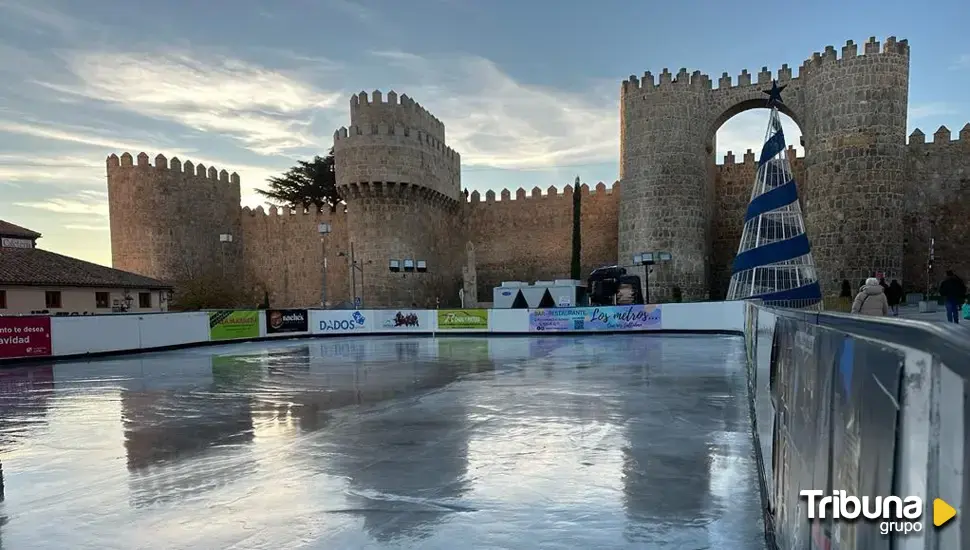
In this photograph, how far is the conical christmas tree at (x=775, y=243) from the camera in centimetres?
2220

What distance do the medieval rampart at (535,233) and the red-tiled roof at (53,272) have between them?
61.6 ft

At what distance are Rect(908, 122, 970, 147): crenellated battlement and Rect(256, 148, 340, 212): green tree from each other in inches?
1557

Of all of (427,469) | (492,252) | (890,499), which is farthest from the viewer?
(492,252)

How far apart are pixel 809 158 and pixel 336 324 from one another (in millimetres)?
22430

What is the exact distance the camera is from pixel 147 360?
16.9 m

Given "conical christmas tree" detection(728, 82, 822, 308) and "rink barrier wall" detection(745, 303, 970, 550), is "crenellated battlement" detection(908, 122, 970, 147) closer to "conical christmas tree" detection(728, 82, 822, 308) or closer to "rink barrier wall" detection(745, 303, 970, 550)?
"conical christmas tree" detection(728, 82, 822, 308)

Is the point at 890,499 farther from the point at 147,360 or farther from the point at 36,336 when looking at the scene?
the point at 36,336

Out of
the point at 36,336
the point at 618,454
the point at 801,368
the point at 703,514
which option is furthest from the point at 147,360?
the point at 801,368

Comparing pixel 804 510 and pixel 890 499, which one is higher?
pixel 890 499

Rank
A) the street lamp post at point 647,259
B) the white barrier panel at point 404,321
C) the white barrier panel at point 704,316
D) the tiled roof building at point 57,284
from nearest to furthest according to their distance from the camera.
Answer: the white barrier panel at point 704,316 < the tiled roof building at point 57,284 < the white barrier panel at point 404,321 < the street lamp post at point 647,259

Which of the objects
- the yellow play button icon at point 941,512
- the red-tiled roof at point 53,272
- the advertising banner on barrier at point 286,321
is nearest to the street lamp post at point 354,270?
the advertising banner on barrier at point 286,321

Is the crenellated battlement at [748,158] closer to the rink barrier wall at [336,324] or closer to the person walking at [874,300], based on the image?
the rink barrier wall at [336,324]

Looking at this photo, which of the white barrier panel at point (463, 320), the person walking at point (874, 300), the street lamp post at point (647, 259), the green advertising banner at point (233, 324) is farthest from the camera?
the street lamp post at point (647, 259)

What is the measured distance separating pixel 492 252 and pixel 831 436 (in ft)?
116
